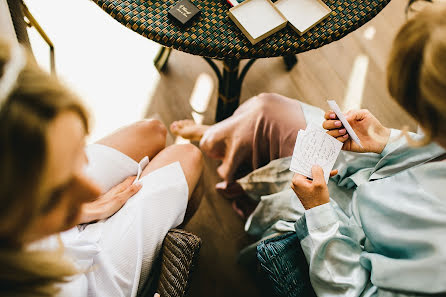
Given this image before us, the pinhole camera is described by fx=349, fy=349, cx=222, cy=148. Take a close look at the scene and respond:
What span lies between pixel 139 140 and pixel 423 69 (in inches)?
33.2

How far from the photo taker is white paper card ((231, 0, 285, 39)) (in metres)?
1.00

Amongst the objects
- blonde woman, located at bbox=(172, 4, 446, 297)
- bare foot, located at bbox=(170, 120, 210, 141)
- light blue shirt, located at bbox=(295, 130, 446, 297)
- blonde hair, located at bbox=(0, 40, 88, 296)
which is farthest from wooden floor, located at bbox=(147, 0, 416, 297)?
blonde hair, located at bbox=(0, 40, 88, 296)

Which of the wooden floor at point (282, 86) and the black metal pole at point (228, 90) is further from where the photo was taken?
the wooden floor at point (282, 86)

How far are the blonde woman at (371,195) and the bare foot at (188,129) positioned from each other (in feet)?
0.93

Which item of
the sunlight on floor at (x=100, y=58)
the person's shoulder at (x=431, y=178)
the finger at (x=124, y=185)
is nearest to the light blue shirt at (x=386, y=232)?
the person's shoulder at (x=431, y=178)

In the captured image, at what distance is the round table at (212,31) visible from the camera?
3.31 ft

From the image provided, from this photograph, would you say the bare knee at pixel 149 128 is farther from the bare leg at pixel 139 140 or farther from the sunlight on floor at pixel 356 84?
the sunlight on floor at pixel 356 84

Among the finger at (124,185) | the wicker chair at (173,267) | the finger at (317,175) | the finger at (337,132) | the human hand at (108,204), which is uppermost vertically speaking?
the finger at (337,132)

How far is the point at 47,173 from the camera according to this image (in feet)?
1.73

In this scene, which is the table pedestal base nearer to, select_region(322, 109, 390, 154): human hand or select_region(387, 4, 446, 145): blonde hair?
select_region(322, 109, 390, 154): human hand

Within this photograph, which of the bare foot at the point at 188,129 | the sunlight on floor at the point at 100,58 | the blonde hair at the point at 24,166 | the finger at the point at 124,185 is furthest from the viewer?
the sunlight on floor at the point at 100,58

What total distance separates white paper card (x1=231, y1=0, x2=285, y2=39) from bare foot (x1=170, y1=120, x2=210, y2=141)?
575 millimetres

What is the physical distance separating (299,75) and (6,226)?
158cm

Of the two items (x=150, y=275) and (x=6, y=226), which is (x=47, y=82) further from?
(x=150, y=275)
